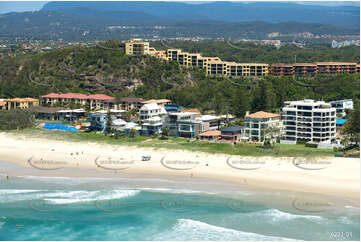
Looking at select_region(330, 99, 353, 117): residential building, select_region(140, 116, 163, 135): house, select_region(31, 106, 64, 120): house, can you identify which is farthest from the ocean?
select_region(330, 99, 353, 117): residential building

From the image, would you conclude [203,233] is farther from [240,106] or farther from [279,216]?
[240,106]

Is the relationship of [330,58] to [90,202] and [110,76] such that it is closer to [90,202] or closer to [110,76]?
[110,76]

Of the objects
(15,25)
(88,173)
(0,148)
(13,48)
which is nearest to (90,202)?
(88,173)

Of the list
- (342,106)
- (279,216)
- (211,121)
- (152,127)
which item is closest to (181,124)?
(152,127)

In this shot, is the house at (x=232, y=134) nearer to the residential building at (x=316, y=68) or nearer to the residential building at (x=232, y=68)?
the residential building at (x=316, y=68)

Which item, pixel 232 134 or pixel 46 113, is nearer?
pixel 232 134

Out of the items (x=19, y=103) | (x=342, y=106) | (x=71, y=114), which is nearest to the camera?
(x=342, y=106)

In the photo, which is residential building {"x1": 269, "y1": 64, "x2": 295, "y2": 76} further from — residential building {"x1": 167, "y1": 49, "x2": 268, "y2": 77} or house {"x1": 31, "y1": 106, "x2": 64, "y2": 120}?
house {"x1": 31, "y1": 106, "x2": 64, "y2": 120}
